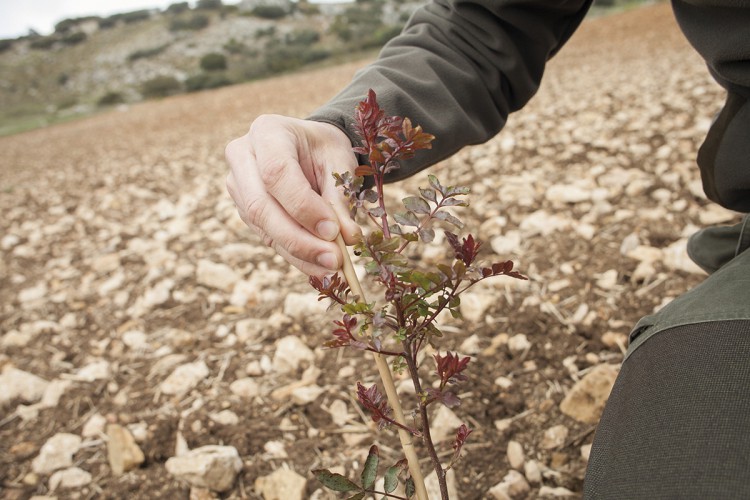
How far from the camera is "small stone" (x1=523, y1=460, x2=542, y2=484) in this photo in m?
1.45

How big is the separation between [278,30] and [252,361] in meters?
39.3

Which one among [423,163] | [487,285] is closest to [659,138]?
[487,285]

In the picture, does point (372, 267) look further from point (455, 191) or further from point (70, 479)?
point (70, 479)

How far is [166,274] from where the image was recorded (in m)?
2.88

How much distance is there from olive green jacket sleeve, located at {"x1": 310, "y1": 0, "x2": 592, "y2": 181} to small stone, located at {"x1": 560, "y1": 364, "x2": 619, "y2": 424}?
2.48 feet

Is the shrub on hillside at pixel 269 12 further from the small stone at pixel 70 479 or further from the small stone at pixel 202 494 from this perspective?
the small stone at pixel 202 494

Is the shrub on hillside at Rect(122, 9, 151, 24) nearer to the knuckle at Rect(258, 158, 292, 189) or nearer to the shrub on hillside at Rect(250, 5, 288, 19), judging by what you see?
the shrub on hillside at Rect(250, 5, 288, 19)

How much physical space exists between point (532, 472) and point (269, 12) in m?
43.8

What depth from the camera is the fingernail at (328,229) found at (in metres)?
1.04

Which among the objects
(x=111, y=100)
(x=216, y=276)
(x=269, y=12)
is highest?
(x=269, y=12)

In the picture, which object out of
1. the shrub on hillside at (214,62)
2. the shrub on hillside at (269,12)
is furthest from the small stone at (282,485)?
the shrub on hillside at (269,12)

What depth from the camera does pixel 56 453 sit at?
1.79 meters

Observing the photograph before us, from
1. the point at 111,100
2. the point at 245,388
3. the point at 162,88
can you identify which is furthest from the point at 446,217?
the point at 111,100

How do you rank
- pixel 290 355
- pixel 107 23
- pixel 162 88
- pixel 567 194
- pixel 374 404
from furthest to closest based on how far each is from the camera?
1. pixel 107 23
2. pixel 162 88
3. pixel 567 194
4. pixel 290 355
5. pixel 374 404
